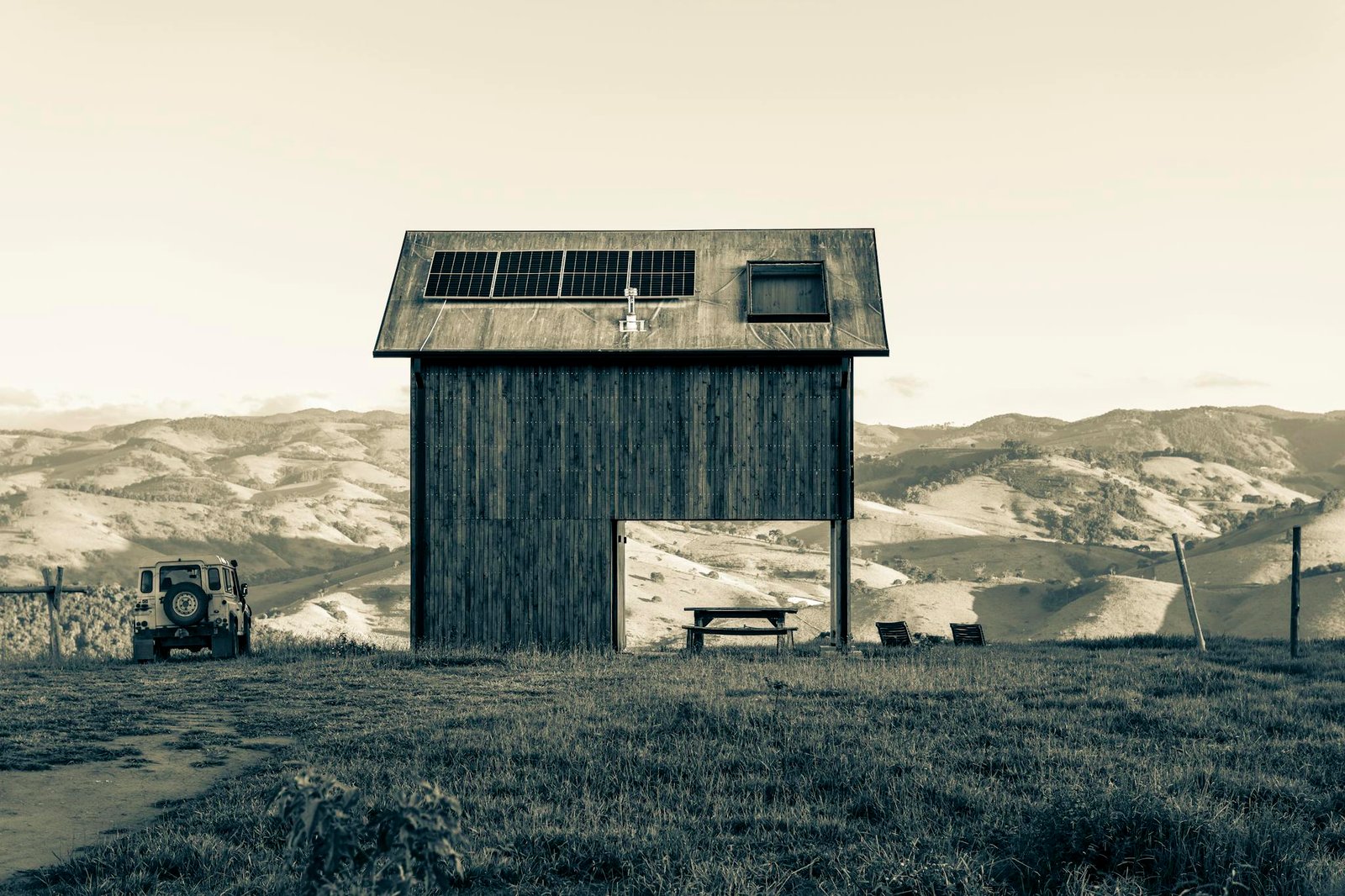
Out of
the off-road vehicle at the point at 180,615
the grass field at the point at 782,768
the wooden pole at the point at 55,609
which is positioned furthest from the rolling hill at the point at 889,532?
the grass field at the point at 782,768

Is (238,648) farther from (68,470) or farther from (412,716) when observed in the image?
(68,470)

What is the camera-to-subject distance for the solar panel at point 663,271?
26.5m

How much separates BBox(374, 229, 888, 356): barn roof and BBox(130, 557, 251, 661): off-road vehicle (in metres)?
6.51

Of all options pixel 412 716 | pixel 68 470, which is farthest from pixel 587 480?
pixel 68 470

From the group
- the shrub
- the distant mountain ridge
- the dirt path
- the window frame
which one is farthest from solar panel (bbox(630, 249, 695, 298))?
the distant mountain ridge

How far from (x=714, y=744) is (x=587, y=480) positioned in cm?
1280

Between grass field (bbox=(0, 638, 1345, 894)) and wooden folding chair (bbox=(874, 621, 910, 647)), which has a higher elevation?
grass field (bbox=(0, 638, 1345, 894))

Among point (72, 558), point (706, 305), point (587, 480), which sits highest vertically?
point (706, 305)

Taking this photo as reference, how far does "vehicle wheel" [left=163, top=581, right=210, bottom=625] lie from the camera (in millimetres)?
23938

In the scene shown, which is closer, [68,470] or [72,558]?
[72,558]

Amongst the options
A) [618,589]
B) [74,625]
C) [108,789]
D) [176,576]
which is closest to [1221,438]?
[74,625]

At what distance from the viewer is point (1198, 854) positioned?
26.8 ft

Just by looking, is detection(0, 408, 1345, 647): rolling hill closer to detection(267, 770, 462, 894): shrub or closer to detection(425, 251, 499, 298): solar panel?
detection(425, 251, 499, 298): solar panel

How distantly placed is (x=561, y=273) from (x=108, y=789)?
57.9 feet
